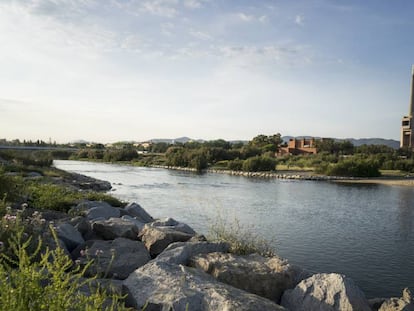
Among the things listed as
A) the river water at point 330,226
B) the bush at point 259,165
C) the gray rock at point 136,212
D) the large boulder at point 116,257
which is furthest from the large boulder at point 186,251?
the bush at point 259,165

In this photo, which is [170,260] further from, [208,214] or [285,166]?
[285,166]

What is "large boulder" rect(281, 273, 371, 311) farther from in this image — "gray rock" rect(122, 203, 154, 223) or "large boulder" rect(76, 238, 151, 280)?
"gray rock" rect(122, 203, 154, 223)

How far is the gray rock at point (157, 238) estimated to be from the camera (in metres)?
7.30

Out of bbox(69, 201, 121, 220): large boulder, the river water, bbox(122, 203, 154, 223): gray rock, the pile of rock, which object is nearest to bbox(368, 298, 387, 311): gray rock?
the pile of rock

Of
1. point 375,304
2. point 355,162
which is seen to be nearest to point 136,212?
point 375,304

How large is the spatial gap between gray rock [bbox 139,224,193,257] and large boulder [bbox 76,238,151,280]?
1.08 feet

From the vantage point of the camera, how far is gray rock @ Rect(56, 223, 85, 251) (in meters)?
6.70

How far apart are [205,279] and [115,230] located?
10.4 feet

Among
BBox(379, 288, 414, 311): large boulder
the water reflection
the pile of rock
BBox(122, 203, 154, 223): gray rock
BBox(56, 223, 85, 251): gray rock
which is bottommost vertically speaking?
the water reflection

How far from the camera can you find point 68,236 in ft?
22.5

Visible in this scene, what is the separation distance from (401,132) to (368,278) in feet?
382

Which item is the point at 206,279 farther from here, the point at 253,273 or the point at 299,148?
the point at 299,148

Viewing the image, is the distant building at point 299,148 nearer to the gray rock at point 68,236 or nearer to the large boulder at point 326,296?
the gray rock at point 68,236

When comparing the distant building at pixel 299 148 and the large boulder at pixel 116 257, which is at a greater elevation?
the distant building at pixel 299 148
